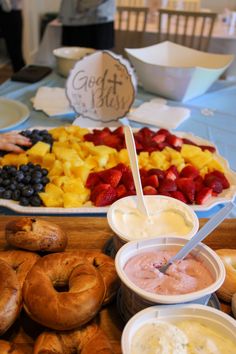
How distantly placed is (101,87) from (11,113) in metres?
0.44

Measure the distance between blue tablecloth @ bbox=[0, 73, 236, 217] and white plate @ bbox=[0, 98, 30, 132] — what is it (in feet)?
0.09

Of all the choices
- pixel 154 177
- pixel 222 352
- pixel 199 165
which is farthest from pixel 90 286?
pixel 199 165

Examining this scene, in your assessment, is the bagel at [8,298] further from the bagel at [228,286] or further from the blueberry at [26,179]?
the blueberry at [26,179]

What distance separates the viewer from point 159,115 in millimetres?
1659

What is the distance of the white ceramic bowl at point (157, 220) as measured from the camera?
0.76 meters

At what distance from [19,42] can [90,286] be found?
389 centimetres

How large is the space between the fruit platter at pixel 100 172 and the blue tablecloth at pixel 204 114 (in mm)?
169

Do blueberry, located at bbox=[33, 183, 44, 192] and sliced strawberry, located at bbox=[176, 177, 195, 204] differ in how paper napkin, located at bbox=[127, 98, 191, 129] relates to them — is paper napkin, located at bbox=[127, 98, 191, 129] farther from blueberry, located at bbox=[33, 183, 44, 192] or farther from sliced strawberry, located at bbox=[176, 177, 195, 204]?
blueberry, located at bbox=[33, 183, 44, 192]

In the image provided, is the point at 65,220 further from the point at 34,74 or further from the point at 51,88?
the point at 34,74

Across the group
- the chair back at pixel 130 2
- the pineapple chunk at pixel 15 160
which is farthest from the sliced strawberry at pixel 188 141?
the chair back at pixel 130 2

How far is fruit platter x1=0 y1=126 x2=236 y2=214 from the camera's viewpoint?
1.06 metres

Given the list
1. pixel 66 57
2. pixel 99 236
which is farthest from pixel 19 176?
pixel 66 57

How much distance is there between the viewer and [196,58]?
6.60 ft

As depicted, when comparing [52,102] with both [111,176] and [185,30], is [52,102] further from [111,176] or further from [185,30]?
[185,30]
